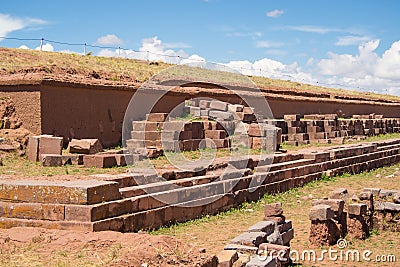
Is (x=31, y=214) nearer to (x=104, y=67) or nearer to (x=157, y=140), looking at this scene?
(x=157, y=140)

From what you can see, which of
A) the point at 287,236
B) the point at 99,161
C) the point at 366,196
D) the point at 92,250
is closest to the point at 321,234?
the point at 287,236

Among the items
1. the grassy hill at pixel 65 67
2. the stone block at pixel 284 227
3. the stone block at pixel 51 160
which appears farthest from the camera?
the grassy hill at pixel 65 67

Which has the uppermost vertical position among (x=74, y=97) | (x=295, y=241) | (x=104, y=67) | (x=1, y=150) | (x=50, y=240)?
(x=104, y=67)

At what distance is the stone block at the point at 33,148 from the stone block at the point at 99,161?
1.49m

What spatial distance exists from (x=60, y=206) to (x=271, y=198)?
7.27 m

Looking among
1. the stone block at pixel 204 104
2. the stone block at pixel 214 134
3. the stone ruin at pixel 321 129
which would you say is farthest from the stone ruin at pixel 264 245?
the stone ruin at pixel 321 129

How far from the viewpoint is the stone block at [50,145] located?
13.4m

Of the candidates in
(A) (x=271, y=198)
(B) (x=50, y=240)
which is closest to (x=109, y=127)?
(A) (x=271, y=198)

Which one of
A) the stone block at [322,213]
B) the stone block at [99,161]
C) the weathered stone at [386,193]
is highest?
the stone block at [99,161]

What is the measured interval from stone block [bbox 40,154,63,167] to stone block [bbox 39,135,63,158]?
1.44 ft

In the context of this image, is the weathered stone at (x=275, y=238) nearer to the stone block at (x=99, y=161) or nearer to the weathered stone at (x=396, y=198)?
the weathered stone at (x=396, y=198)

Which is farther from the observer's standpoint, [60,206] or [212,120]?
[212,120]

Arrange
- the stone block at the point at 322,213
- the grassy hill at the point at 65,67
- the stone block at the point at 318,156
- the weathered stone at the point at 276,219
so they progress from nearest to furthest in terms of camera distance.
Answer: the weathered stone at the point at 276,219, the stone block at the point at 322,213, the stone block at the point at 318,156, the grassy hill at the point at 65,67

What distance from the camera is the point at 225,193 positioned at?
12461 millimetres
